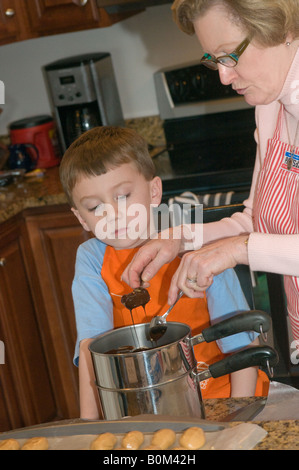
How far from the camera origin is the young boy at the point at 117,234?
1336mm

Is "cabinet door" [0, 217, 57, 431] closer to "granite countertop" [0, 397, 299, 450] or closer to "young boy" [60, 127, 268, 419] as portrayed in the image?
"young boy" [60, 127, 268, 419]

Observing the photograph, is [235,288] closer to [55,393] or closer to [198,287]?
[198,287]

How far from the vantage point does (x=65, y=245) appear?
97.0 inches

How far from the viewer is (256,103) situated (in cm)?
124

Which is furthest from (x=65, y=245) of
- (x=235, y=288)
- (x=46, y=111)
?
(x=235, y=288)

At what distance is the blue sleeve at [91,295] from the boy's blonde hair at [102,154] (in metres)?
0.12

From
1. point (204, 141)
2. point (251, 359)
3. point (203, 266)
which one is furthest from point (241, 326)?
point (204, 141)

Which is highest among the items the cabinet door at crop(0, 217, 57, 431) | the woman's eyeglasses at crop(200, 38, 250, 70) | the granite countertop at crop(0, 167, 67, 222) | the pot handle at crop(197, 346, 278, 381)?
the woman's eyeglasses at crop(200, 38, 250, 70)

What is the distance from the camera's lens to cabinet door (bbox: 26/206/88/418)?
2.45 m

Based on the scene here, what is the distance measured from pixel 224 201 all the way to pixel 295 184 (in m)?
0.88

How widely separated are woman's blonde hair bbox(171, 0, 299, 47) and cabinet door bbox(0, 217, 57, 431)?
1.37 metres

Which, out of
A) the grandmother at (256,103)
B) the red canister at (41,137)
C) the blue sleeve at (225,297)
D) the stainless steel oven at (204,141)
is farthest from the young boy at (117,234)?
the red canister at (41,137)

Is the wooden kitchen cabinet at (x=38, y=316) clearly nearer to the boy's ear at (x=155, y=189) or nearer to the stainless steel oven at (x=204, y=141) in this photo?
Answer: the stainless steel oven at (x=204, y=141)

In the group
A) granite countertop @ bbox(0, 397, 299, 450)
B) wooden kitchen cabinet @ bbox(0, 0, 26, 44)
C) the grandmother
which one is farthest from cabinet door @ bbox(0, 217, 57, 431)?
granite countertop @ bbox(0, 397, 299, 450)
